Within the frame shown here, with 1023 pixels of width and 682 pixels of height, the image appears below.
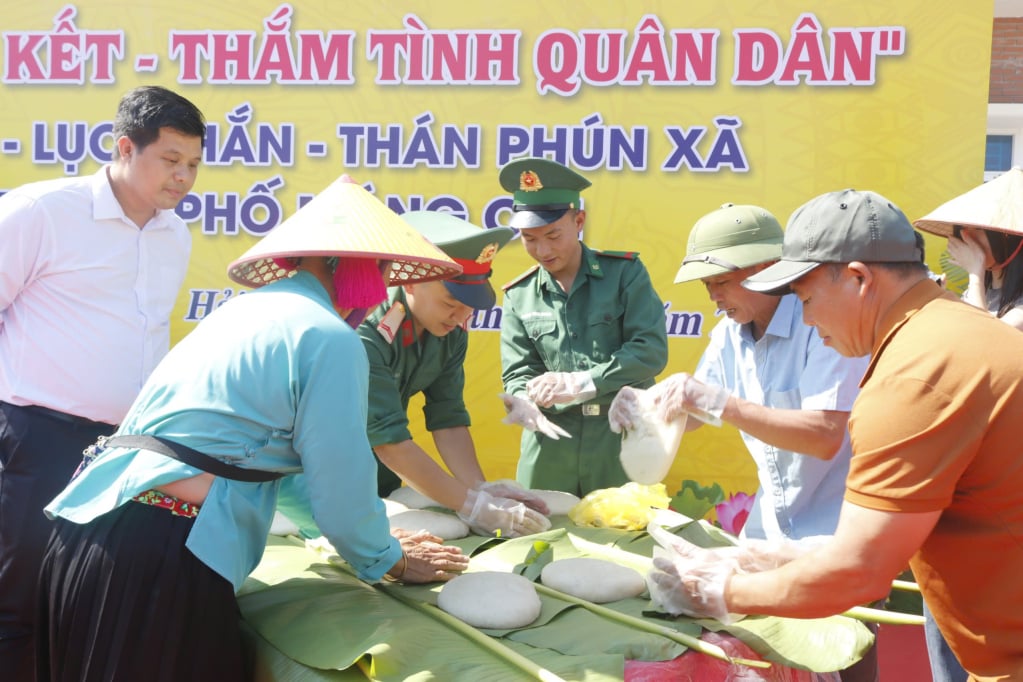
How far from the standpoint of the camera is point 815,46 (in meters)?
4.22

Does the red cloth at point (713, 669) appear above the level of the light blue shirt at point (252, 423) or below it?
below

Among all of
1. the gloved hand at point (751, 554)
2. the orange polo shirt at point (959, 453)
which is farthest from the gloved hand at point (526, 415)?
the orange polo shirt at point (959, 453)

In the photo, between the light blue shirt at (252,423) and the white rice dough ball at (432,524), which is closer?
the light blue shirt at (252,423)

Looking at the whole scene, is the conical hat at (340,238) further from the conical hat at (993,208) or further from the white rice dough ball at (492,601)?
the conical hat at (993,208)

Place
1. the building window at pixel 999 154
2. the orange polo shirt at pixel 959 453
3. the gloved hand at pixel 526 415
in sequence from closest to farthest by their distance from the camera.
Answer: the orange polo shirt at pixel 959 453
the gloved hand at pixel 526 415
the building window at pixel 999 154

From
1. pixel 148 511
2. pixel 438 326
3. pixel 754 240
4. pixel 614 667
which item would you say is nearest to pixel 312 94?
pixel 438 326

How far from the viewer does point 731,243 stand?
2576mm

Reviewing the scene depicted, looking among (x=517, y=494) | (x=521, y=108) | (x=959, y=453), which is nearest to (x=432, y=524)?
(x=517, y=494)

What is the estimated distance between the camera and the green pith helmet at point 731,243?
2500mm

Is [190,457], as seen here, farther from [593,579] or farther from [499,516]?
[499,516]

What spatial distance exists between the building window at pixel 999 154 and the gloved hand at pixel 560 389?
5.79m

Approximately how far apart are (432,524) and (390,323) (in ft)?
2.07

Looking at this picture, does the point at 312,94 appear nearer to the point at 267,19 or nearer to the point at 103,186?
the point at 267,19

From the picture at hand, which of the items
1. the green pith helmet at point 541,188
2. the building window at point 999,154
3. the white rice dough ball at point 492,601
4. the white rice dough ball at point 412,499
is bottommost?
the white rice dough ball at point 412,499
